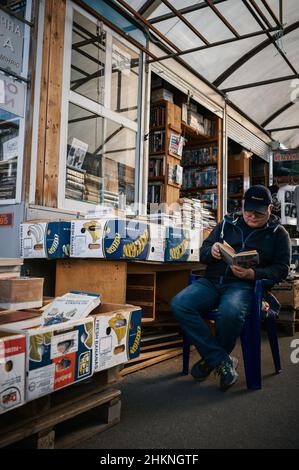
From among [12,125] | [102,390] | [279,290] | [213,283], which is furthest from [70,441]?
[279,290]

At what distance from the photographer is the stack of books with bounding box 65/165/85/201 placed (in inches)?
157

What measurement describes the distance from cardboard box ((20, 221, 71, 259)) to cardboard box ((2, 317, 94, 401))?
1327 millimetres

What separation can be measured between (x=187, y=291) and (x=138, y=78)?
11.0 ft

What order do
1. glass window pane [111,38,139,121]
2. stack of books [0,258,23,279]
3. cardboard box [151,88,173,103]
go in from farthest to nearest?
cardboard box [151,88,173,103], glass window pane [111,38,139,121], stack of books [0,258,23,279]

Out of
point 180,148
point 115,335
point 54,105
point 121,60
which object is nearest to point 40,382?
point 115,335

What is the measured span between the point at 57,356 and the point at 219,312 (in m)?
1.29

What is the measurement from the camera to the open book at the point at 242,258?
2596 millimetres

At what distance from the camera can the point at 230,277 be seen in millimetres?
2838

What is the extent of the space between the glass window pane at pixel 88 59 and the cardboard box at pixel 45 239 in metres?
1.69

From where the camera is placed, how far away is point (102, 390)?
1.94 meters

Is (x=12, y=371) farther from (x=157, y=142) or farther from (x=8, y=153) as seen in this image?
(x=157, y=142)

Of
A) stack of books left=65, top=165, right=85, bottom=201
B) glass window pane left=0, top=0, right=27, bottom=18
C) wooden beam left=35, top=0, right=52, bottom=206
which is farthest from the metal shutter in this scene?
glass window pane left=0, top=0, right=27, bottom=18

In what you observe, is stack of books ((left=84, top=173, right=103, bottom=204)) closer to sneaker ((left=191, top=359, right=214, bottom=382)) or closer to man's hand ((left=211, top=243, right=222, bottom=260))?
man's hand ((left=211, top=243, right=222, bottom=260))

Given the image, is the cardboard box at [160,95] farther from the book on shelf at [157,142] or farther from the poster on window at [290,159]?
the poster on window at [290,159]
